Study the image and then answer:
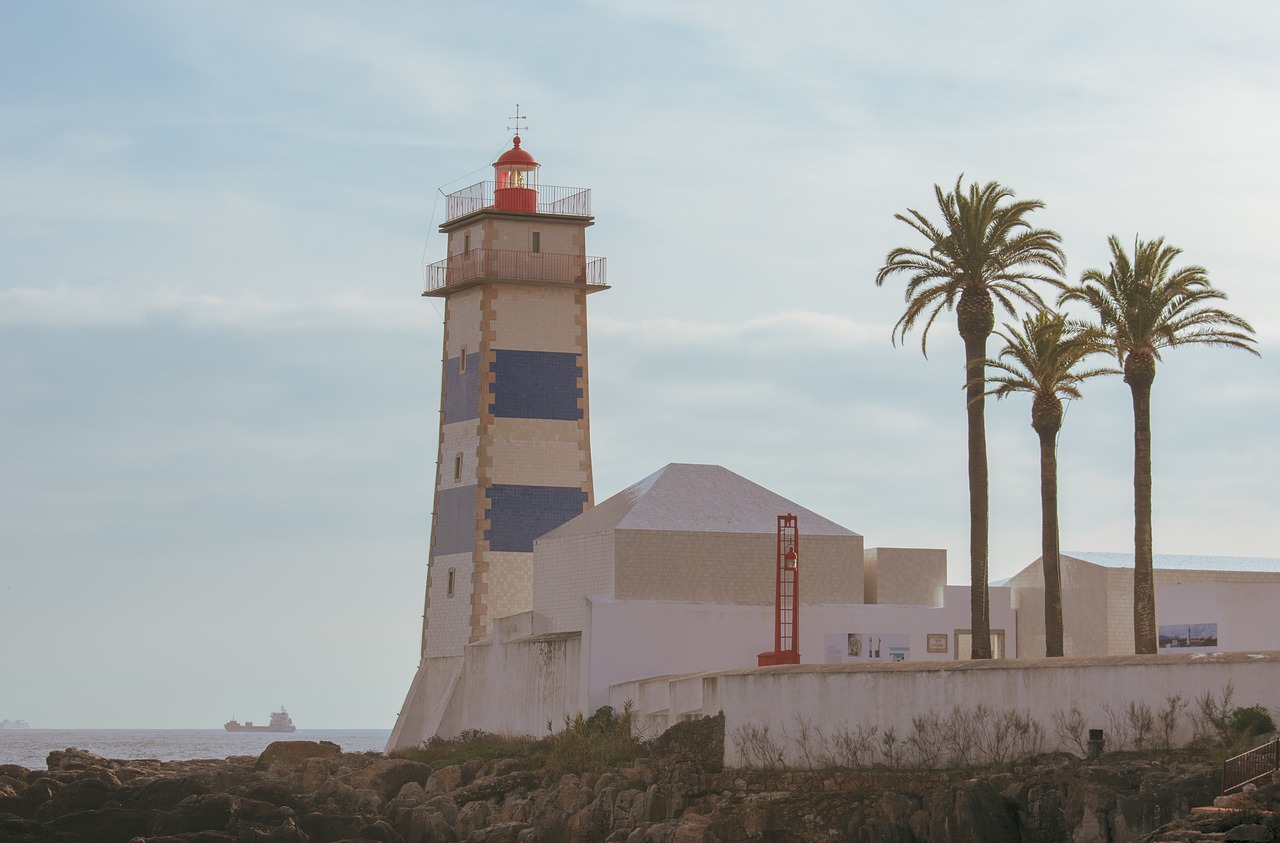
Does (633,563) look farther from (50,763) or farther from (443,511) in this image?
(50,763)

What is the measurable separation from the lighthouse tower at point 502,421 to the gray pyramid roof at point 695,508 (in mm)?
2190

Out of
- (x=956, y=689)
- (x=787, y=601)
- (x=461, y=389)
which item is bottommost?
(x=956, y=689)

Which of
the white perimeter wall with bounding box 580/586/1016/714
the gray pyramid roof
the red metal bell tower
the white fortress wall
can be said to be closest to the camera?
the red metal bell tower

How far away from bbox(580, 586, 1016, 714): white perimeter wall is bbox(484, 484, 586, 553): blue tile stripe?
6.10m

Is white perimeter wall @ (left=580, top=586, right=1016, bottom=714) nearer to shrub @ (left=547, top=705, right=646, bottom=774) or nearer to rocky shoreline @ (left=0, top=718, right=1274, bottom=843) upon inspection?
shrub @ (left=547, top=705, right=646, bottom=774)

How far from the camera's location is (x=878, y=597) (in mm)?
43531

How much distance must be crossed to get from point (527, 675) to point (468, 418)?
770 centimetres

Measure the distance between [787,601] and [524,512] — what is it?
8.39 meters

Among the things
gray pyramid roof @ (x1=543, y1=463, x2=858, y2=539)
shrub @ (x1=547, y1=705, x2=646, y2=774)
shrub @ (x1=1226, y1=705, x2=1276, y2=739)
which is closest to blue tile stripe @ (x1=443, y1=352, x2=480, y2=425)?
gray pyramid roof @ (x1=543, y1=463, x2=858, y2=539)

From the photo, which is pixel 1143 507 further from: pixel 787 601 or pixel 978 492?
pixel 787 601

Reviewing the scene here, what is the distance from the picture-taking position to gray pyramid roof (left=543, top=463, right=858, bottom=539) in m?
42.1

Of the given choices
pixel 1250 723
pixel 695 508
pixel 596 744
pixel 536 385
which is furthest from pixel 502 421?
pixel 1250 723

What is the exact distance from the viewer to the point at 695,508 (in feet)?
141

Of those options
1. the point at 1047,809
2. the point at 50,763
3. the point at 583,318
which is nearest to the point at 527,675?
the point at 583,318
